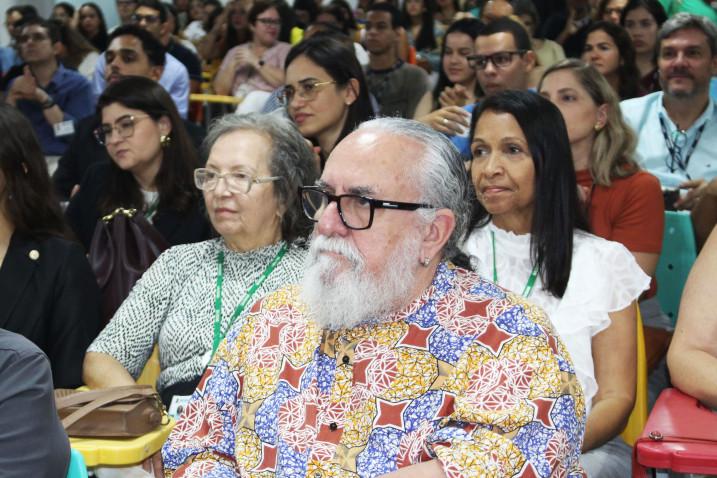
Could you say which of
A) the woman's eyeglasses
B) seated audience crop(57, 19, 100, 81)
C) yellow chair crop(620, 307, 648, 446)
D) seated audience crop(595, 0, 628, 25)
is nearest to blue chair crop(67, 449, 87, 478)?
the woman's eyeglasses

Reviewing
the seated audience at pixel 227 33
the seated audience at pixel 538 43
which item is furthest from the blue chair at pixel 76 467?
the seated audience at pixel 227 33

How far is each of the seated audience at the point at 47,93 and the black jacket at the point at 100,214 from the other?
98.3 inches

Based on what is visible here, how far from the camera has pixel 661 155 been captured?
4.55 m

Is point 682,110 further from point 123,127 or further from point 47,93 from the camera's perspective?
point 47,93

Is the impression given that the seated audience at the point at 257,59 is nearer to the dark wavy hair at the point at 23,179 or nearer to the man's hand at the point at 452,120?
the man's hand at the point at 452,120

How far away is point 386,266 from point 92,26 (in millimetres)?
9701

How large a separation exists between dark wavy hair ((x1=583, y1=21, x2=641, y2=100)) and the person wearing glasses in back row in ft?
2.40

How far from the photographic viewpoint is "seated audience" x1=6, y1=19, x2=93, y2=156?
21.8 feet

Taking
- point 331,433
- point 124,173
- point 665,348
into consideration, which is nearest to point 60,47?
point 124,173

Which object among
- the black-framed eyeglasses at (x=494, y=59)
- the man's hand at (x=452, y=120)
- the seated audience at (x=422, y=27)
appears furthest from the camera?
the seated audience at (x=422, y=27)

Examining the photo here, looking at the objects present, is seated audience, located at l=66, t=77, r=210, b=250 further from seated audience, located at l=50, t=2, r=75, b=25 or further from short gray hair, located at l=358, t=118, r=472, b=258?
seated audience, located at l=50, t=2, r=75, b=25

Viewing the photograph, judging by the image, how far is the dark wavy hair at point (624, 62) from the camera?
213 inches

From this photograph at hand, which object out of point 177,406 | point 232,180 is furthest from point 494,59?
point 177,406

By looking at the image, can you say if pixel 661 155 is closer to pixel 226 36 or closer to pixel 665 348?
pixel 665 348
